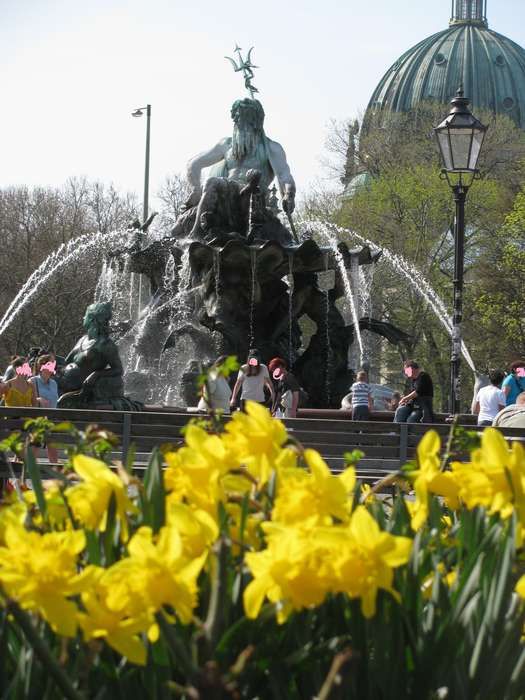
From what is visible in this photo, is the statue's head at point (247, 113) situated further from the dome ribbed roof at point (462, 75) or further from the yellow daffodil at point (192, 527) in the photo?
the dome ribbed roof at point (462, 75)

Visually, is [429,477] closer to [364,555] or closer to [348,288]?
[364,555]

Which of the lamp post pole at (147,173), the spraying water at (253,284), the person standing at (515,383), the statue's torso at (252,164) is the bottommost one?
the person standing at (515,383)

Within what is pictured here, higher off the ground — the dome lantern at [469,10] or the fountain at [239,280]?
the dome lantern at [469,10]

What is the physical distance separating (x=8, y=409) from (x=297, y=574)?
9329 mm

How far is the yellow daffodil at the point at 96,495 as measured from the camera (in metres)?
2.73

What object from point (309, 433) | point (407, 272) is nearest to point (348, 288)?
point (407, 272)

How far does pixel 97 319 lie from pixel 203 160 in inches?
316

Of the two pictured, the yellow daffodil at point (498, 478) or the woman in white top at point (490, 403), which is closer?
the yellow daffodil at point (498, 478)

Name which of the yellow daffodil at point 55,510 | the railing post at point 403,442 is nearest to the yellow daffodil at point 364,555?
the yellow daffodil at point 55,510

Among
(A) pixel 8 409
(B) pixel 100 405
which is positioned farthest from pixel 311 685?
(B) pixel 100 405

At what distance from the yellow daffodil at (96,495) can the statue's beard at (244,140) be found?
2211 centimetres

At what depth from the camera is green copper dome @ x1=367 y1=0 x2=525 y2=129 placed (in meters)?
95.1

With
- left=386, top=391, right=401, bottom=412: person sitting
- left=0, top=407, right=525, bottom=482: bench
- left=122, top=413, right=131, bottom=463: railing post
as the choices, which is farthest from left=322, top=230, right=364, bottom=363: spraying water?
left=122, top=413, right=131, bottom=463: railing post

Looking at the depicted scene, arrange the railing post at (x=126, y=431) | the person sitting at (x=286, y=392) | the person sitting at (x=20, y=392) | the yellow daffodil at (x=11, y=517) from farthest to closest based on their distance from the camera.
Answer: the person sitting at (x=286, y=392) → the person sitting at (x=20, y=392) → the railing post at (x=126, y=431) → the yellow daffodil at (x=11, y=517)
